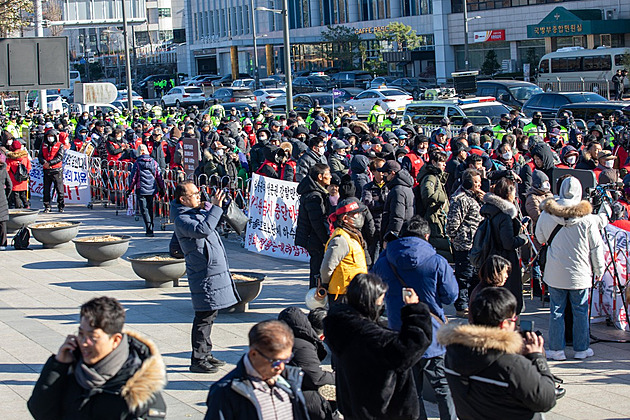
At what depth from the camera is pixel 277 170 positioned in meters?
15.4

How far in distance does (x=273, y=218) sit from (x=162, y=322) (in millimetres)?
4405

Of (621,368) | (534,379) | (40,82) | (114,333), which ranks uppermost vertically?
(40,82)

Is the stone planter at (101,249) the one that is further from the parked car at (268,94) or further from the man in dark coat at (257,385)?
the parked car at (268,94)

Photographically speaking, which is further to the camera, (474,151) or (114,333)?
(474,151)

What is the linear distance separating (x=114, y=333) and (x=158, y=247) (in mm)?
11119

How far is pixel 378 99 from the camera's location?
42.2 m

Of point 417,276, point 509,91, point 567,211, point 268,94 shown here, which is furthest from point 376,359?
point 268,94

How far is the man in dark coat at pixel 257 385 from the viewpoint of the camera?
182 inches

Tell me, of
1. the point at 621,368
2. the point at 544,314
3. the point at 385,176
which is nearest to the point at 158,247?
the point at 385,176

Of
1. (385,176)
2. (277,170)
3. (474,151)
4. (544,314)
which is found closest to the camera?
(544,314)

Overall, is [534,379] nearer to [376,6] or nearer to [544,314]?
[544,314]

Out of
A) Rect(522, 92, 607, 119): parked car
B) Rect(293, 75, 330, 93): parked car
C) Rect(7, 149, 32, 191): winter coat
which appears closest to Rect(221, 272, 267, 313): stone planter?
Rect(7, 149, 32, 191): winter coat

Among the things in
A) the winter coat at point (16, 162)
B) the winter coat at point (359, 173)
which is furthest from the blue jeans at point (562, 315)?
the winter coat at point (16, 162)

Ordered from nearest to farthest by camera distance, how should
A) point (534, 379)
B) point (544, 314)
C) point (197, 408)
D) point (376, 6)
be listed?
point (534, 379), point (197, 408), point (544, 314), point (376, 6)
